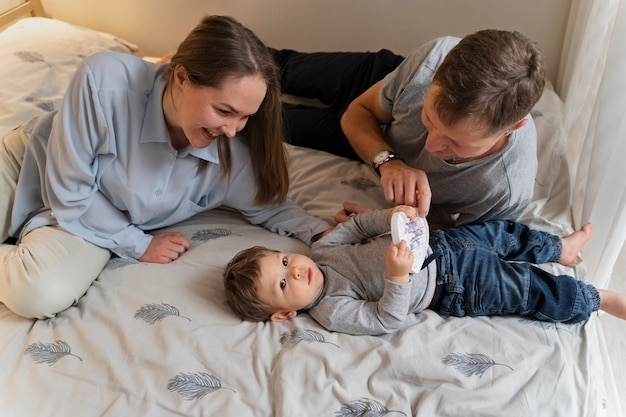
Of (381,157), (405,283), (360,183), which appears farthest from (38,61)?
(405,283)

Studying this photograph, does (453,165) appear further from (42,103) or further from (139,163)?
(42,103)

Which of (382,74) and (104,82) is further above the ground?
(104,82)

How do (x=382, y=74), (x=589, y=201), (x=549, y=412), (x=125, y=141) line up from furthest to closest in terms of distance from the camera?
(x=382, y=74) < (x=589, y=201) < (x=125, y=141) < (x=549, y=412)

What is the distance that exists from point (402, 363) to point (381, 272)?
0.75 feet

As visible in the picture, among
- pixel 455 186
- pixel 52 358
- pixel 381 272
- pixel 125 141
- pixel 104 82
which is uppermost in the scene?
pixel 104 82

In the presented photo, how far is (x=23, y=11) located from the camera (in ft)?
7.50

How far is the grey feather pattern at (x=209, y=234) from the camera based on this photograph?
1.46m

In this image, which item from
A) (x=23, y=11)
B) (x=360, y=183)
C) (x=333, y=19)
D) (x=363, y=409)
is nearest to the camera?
(x=363, y=409)

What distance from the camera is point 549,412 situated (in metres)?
1.01

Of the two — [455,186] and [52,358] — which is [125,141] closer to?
[52,358]

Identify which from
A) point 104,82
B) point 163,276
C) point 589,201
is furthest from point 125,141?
point 589,201

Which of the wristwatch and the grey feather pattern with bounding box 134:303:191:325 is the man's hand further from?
the grey feather pattern with bounding box 134:303:191:325

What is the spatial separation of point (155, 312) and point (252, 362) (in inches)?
10.7

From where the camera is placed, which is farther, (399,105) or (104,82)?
(399,105)
